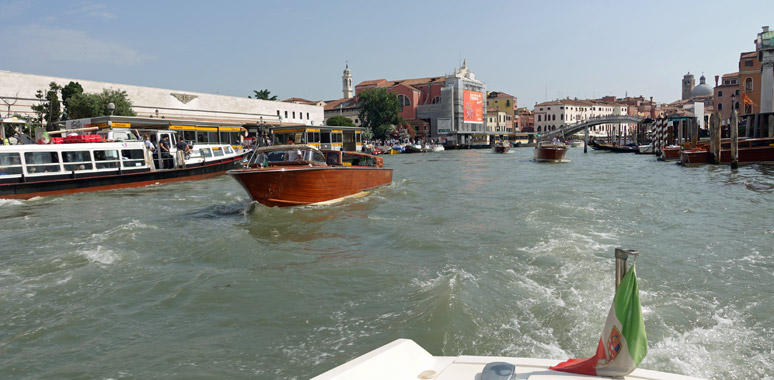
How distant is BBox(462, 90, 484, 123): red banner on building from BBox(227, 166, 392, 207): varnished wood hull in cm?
7042

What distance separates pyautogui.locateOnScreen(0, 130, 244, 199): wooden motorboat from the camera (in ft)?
49.6

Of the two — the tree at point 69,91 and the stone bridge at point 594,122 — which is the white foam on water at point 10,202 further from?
the stone bridge at point 594,122

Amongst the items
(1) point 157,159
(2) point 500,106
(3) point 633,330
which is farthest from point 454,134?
(3) point 633,330

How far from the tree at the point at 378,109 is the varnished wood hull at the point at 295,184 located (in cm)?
5758

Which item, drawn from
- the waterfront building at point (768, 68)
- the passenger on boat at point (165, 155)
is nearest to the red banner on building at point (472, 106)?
the waterfront building at point (768, 68)

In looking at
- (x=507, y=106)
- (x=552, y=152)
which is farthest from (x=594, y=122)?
(x=552, y=152)

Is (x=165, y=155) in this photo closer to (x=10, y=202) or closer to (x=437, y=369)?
(x=10, y=202)

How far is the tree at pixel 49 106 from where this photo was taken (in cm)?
3316

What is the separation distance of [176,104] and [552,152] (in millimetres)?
34201

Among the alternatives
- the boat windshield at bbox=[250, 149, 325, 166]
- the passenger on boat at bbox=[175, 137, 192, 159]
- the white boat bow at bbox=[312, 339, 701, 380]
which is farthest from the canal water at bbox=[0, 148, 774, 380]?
the passenger on boat at bbox=[175, 137, 192, 159]

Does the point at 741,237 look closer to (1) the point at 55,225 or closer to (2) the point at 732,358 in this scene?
(2) the point at 732,358

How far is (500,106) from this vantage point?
103 m

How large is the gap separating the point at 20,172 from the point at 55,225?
6875mm

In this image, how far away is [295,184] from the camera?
11.3 m
